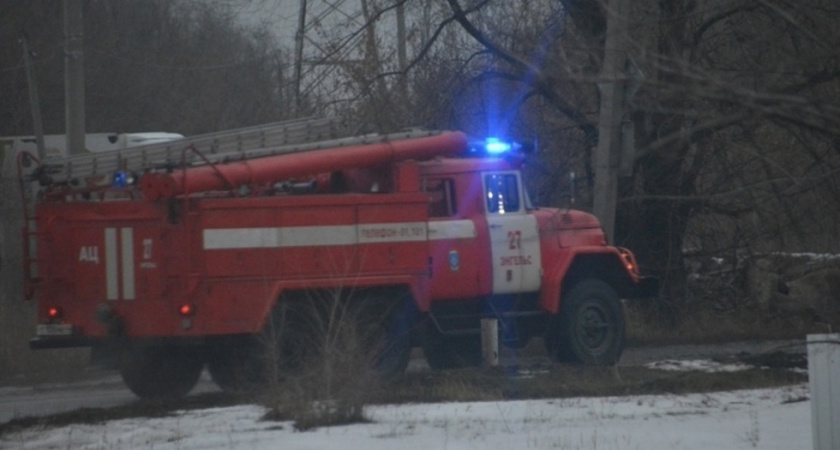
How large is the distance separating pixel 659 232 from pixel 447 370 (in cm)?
750

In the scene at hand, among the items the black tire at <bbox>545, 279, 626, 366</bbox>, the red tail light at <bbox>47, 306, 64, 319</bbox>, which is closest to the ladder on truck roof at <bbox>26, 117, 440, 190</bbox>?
the red tail light at <bbox>47, 306, 64, 319</bbox>

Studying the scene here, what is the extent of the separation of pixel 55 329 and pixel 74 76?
7.52 m

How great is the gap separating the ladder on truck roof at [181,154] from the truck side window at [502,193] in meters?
1.42

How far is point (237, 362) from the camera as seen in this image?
12578 millimetres

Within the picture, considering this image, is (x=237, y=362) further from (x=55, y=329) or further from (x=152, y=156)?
(x=152, y=156)

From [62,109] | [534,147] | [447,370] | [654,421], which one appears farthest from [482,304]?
[62,109]

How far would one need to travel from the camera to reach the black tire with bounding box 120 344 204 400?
1303 cm

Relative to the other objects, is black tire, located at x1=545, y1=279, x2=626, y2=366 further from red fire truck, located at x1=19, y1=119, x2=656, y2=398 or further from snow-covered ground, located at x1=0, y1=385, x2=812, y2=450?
snow-covered ground, located at x1=0, y1=385, x2=812, y2=450

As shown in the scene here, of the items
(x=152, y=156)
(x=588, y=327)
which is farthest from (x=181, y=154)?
(x=588, y=327)

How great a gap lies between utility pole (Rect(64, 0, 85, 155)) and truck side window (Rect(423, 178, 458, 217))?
7.15 m

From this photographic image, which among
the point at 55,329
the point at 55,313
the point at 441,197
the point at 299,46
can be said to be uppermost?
the point at 299,46

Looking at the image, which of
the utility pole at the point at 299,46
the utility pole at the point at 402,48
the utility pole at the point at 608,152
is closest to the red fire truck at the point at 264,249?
the utility pole at the point at 608,152

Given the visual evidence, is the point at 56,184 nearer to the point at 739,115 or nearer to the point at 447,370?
the point at 447,370

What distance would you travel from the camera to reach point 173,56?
124 feet
